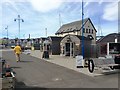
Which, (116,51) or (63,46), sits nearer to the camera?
(116,51)

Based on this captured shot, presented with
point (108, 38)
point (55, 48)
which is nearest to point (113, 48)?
point (108, 38)

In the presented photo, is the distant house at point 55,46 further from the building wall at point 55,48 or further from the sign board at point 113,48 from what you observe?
the sign board at point 113,48

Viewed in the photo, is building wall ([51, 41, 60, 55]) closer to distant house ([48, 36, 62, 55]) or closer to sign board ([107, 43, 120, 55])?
distant house ([48, 36, 62, 55])

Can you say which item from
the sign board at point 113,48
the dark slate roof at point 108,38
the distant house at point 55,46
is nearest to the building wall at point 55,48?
the distant house at point 55,46

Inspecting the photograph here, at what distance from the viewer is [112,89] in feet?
35.0

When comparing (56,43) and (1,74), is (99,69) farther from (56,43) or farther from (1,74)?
(56,43)

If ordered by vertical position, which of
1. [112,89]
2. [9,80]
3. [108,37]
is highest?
[108,37]

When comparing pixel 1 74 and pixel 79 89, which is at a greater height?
pixel 1 74

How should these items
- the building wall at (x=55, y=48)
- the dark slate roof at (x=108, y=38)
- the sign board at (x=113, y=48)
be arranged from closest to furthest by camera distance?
1. the sign board at (x=113, y=48)
2. the dark slate roof at (x=108, y=38)
3. the building wall at (x=55, y=48)

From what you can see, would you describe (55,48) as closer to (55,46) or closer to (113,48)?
(55,46)

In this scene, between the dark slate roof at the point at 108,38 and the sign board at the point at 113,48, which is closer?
the sign board at the point at 113,48

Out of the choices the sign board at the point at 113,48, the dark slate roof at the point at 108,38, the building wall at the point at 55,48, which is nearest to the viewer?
the sign board at the point at 113,48

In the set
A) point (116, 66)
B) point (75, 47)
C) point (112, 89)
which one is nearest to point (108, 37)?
point (75, 47)

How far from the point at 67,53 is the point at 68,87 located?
24.2m
